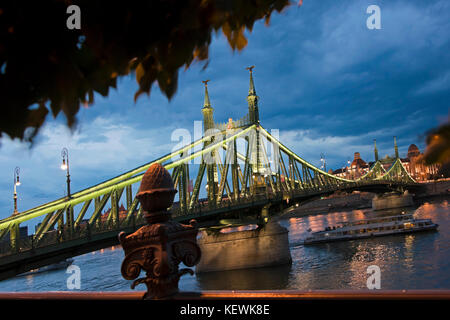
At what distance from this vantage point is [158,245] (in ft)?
10.3

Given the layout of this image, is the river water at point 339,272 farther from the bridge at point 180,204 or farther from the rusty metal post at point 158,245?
the rusty metal post at point 158,245

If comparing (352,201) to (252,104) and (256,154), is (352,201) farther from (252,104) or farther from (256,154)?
(256,154)

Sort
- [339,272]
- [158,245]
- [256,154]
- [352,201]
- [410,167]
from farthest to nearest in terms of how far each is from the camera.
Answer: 1. [352,201]
2. [256,154]
3. [339,272]
4. [410,167]
5. [158,245]

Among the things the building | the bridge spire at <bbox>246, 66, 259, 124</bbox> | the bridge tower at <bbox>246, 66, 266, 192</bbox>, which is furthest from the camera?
the bridge spire at <bbox>246, 66, 259, 124</bbox>

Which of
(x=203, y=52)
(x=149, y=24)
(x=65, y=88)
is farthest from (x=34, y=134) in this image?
(x=203, y=52)

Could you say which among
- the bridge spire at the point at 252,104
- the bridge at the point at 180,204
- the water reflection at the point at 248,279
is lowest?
the water reflection at the point at 248,279

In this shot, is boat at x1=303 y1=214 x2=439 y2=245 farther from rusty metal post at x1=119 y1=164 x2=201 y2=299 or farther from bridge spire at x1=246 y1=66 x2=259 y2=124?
rusty metal post at x1=119 y1=164 x2=201 y2=299

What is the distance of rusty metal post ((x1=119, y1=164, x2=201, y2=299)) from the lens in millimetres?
3082

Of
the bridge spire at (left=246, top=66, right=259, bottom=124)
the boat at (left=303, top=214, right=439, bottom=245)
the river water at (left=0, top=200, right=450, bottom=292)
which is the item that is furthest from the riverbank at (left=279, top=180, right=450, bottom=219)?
the river water at (left=0, top=200, right=450, bottom=292)

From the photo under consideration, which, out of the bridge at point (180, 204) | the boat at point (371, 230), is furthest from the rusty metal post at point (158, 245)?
the boat at point (371, 230)

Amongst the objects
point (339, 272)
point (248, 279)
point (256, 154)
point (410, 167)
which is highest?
point (256, 154)

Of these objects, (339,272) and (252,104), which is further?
(252,104)

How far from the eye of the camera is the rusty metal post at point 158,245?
3082mm

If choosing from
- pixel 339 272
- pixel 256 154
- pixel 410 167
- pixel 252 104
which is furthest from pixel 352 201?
pixel 410 167
